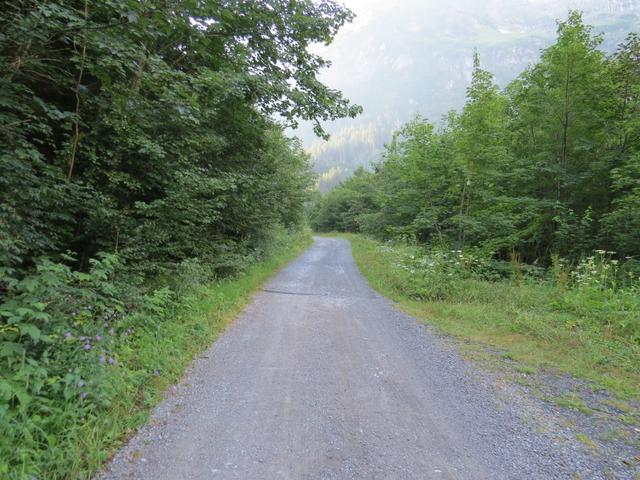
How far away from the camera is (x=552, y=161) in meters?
11.8

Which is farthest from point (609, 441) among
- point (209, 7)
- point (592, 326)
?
point (209, 7)

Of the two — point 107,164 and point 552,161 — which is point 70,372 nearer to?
point 107,164

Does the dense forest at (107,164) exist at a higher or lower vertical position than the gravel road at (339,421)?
higher

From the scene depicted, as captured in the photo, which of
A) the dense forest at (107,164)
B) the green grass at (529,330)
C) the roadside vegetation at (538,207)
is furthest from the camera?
the roadside vegetation at (538,207)

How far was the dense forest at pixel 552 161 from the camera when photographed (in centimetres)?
1019

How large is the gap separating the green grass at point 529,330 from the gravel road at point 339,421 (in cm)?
97

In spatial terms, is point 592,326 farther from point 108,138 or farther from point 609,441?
point 108,138

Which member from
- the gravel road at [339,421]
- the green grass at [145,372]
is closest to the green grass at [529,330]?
the gravel road at [339,421]

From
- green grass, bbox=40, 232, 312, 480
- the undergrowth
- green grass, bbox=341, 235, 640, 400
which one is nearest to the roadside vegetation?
green grass, bbox=341, 235, 640, 400

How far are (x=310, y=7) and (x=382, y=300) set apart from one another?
22.0 ft

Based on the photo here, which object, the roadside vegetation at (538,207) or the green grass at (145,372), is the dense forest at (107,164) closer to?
the green grass at (145,372)

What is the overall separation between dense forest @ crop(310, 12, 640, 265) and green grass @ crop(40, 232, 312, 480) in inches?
340

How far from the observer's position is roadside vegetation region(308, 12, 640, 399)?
570 cm

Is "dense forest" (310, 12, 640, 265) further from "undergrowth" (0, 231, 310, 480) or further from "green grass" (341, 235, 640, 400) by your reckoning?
"undergrowth" (0, 231, 310, 480)
